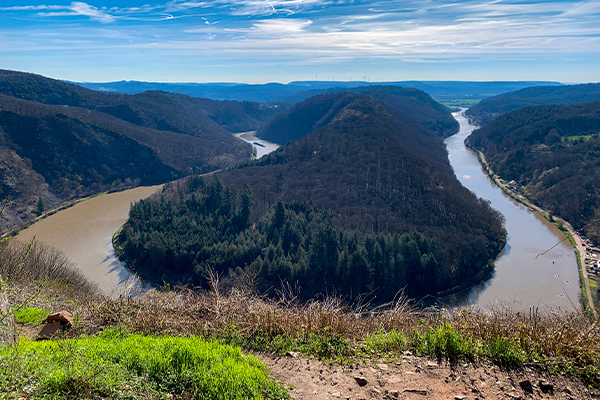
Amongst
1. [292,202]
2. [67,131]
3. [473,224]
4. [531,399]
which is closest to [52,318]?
[531,399]

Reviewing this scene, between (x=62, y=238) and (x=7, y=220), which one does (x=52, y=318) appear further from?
(x=7, y=220)

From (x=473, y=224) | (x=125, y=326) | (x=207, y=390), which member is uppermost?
(x=207, y=390)

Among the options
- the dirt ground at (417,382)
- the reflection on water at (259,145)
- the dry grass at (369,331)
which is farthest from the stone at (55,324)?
the reflection on water at (259,145)

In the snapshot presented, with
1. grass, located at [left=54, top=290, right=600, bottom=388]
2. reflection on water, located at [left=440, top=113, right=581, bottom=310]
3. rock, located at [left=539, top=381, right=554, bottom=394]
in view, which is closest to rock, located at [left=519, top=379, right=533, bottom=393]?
rock, located at [left=539, top=381, right=554, bottom=394]

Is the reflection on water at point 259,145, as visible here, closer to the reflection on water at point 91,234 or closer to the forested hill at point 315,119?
the forested hill at point 315,119

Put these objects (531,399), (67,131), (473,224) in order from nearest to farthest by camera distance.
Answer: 1. (531,399)
2. (473,224)
3. (67,131)
